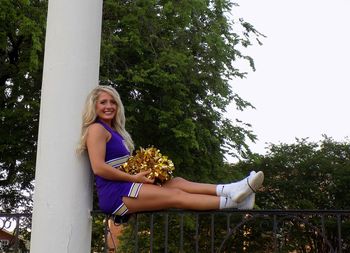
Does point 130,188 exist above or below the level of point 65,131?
below

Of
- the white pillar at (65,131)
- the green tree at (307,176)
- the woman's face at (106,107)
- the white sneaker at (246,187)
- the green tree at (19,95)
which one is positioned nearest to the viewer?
the white pillar at (65,131)

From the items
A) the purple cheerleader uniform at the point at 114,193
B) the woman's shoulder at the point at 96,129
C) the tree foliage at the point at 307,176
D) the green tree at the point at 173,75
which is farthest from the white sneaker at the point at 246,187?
the tree foliage at the point at 307,176

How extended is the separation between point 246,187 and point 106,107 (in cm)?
109

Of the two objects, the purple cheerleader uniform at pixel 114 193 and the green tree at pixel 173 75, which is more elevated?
the green tree at pixel 173 75

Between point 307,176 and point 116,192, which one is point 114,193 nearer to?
point 116,192

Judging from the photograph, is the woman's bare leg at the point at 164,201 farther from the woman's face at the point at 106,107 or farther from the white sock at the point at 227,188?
the woman's face at the point at 106,107

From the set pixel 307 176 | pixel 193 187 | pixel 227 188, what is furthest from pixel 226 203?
pixel 307 176

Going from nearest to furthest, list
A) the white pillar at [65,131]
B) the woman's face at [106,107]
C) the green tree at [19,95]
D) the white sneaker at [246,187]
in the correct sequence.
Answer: the white pillar at [65,131]
the white sneaker at [246,187]
the woman's face at [106,107]
the green tree at [19,95]

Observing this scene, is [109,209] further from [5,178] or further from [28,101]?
[5,178]

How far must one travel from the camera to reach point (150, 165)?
384cm

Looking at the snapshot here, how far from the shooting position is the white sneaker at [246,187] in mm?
3672

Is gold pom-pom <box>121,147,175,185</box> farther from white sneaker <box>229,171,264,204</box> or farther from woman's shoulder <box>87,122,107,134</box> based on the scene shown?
white sneaker <box>229,171,264,204</box>

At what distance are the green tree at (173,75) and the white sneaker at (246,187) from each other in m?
7.93

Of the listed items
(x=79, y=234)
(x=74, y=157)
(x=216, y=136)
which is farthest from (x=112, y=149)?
(x=216, y=136)
